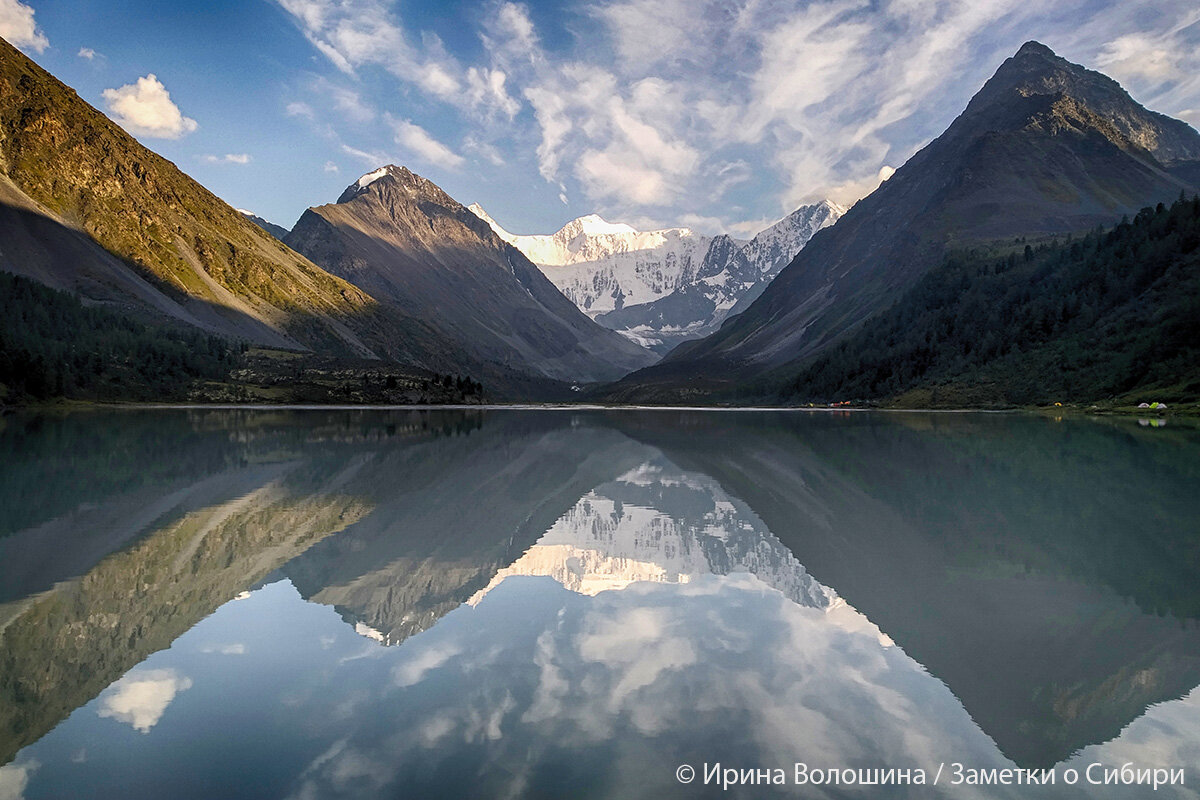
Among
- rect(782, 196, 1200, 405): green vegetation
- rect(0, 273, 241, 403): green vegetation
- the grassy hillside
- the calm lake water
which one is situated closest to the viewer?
the calm lake water

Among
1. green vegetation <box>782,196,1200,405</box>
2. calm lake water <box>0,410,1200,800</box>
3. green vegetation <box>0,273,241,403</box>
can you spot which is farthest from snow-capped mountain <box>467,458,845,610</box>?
green vegetation <box>0,273,241,403</box>

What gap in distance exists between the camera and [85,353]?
13838 centimetres

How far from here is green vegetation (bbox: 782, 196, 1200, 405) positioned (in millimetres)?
105188

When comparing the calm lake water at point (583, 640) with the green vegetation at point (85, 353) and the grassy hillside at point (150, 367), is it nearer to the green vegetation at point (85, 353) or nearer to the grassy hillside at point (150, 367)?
the green vegetation at point (85, 353)

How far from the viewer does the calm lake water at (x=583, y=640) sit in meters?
8.58

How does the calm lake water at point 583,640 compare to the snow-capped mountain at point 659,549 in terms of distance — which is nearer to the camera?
the calm lake water at point 583,640

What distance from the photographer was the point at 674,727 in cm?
937

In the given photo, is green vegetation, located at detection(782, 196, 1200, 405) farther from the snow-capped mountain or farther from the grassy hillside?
the grassy hillside

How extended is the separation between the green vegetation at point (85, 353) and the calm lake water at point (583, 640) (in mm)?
109856

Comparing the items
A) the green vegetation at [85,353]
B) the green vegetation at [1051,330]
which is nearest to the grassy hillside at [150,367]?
the green vegetation at [85,353]

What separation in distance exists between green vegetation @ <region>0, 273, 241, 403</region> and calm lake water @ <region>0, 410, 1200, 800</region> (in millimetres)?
109856

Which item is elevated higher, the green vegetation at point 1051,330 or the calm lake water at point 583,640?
the green vegetation at point 1051,330

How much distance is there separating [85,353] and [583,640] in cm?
15847

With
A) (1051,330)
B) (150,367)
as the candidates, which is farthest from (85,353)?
(1051,330)
